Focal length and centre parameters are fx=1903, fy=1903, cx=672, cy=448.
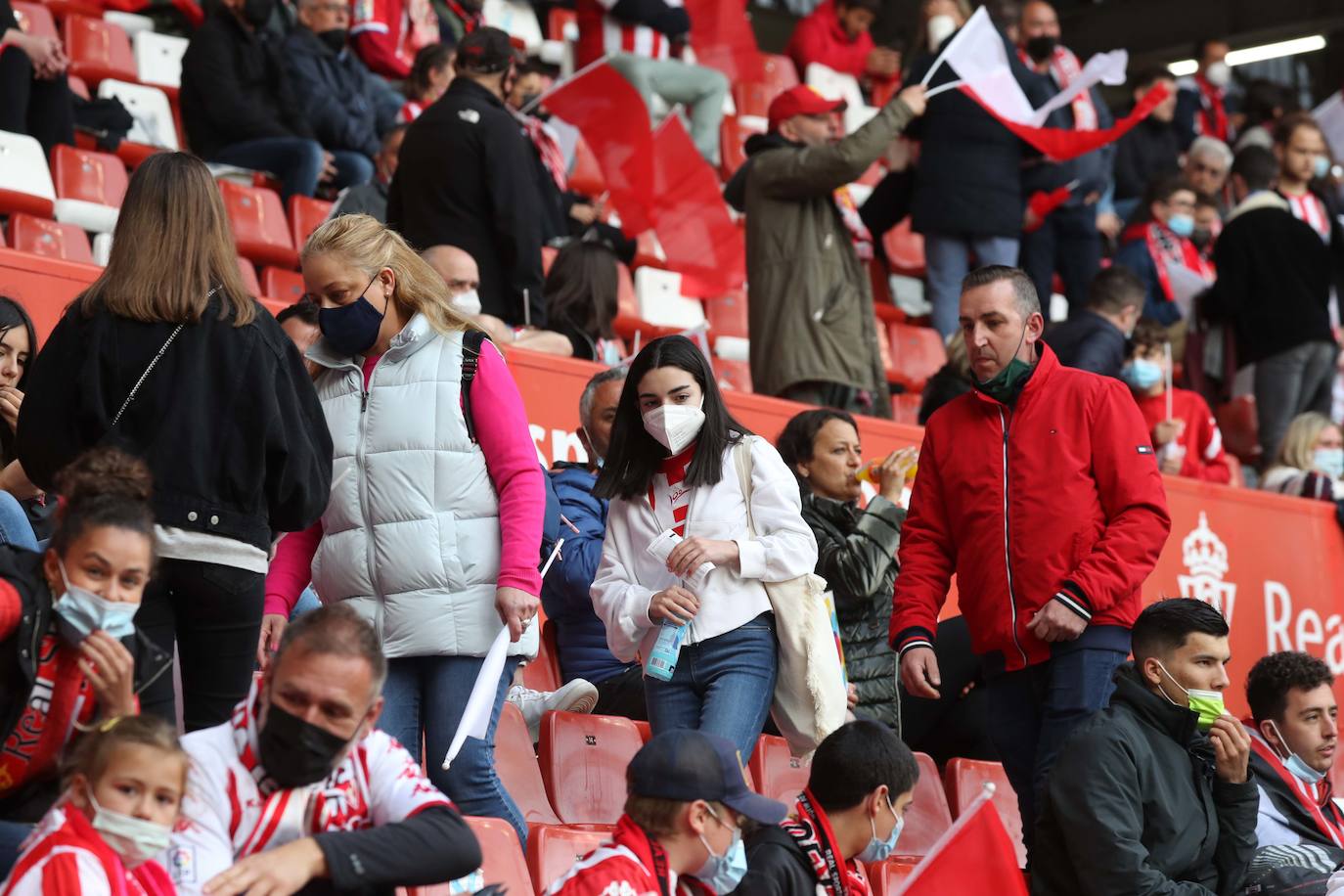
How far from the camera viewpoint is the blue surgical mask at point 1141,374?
29.0 ft

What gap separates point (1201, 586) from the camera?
8594 millimetres

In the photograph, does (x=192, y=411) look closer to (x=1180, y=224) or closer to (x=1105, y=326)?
(x=1105, y=326)

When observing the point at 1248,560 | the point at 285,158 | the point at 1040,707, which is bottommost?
the point at 1248,560

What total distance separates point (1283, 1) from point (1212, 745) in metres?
14.8

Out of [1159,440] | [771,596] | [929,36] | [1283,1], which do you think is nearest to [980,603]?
[771,596]

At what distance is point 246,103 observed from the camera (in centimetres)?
893

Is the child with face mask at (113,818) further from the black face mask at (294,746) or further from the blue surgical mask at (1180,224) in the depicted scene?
the blue surgical mask at (1180,224)

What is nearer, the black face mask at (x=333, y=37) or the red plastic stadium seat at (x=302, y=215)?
the red plastic stadium seat at (x=302, y=215)

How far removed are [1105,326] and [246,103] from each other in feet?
13.4

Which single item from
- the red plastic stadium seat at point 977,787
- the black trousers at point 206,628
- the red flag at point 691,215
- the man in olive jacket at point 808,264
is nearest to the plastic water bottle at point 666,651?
the black trousers at point 206,628

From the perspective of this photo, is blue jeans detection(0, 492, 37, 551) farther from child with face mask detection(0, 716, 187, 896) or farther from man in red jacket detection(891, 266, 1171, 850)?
man in red jacket detection(891, 266, 1171, 850)

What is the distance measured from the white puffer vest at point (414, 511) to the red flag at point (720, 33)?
888 centimetres

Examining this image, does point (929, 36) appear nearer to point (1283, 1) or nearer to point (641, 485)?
point (641, 485)

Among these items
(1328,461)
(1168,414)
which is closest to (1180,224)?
(1328,461)
